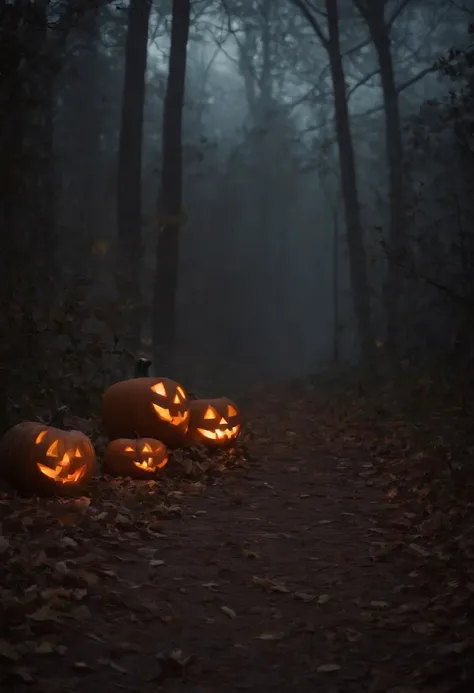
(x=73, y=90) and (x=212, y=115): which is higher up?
(x=212, y=115)

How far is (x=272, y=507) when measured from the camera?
6270 millimetres

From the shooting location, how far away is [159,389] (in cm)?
752

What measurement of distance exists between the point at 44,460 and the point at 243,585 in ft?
7.20

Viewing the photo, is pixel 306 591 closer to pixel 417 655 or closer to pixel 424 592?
pixel 424 592

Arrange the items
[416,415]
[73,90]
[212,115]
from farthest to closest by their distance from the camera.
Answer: [212,115]
[73,90]
[416,415]

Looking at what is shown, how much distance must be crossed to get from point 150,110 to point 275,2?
948 cm

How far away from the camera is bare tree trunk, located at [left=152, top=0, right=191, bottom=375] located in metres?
14.2

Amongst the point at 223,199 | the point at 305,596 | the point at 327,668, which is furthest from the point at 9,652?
the point at 223,199

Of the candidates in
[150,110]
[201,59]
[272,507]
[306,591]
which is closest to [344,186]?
[272,507]

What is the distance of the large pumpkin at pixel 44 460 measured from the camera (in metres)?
5.84

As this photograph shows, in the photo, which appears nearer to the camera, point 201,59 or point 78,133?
point 78,133

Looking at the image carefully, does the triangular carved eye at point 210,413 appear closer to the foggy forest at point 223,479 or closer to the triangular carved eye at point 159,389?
the foggy forest at point 223,479

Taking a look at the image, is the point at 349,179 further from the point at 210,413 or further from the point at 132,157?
the point at 210,413

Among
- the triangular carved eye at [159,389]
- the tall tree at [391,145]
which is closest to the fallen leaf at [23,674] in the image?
the triangular carved eye at [159,389]
